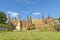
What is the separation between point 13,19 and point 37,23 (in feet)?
54.8

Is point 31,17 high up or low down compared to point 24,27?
up

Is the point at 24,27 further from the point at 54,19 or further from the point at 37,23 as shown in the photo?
the point at 54,19

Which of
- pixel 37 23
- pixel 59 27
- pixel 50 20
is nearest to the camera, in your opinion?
pixel 59 27

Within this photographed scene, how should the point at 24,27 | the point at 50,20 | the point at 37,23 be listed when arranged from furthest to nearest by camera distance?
1. the point at 24,27
2. the point at 37,23
3. the point at 50,20

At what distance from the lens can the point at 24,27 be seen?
93375mm

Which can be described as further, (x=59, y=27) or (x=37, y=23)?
(x=37, y=23)

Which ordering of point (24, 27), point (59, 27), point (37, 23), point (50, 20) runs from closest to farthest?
point (59, 27)
point (50, 20)
point (37, 23)
point (24, 27)

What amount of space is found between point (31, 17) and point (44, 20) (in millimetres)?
9124

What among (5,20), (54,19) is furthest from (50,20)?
(5,20)

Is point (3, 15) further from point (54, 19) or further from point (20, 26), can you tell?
point (54, 19)

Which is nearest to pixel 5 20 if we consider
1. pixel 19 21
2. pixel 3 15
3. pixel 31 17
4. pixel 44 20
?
pixel 3 15

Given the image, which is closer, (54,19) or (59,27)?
(59,27)

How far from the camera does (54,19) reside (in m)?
80.6

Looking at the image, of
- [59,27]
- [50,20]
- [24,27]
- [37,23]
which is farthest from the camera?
[24,27]
